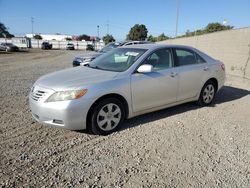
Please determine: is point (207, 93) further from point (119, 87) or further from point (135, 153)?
point (135, 153)

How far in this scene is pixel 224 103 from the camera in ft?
22.0

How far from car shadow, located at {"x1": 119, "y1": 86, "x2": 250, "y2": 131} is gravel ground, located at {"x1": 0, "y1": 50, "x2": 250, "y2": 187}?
2cm

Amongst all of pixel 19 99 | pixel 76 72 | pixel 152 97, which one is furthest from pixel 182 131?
pixel 19 99

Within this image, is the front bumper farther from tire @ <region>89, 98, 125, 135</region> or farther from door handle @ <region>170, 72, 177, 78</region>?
door handle @ <region>170, 72, 177, 78</region>

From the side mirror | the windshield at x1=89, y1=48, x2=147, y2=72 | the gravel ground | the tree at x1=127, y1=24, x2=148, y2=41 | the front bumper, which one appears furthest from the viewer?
the tree at x1=127, y1=24, x2=148, y2=41

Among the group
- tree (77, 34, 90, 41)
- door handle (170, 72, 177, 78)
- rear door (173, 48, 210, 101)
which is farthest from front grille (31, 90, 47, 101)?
tree (77, 34, 90, 41)

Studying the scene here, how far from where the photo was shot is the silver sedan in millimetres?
4008

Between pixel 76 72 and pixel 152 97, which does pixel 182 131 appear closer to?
pixel 152 97

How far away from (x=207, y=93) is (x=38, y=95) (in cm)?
398

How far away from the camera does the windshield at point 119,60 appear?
15.9 feet

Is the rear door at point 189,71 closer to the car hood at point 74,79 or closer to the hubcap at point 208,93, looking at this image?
the hubcap at point 208,93

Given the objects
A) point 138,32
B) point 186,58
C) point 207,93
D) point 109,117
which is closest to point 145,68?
point 109,117

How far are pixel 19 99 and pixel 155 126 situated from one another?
3685 mm

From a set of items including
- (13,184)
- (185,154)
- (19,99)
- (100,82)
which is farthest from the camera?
(19,99)
